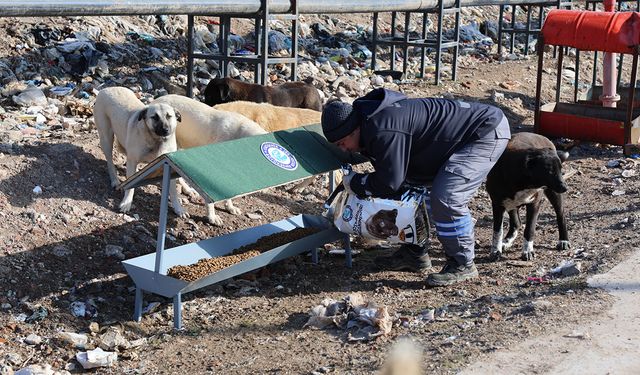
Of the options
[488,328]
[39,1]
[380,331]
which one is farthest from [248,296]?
Result: [39,1]

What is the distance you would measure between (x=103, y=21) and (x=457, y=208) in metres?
9.90

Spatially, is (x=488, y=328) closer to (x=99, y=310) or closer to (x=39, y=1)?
(x=99, y=310)

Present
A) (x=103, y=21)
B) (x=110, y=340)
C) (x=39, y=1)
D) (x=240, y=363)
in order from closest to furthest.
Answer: (x=240, y=363)
(x=110, y=340)
(x=39, y=1)
(x=103, y=21)

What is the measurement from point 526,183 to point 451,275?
1.08m

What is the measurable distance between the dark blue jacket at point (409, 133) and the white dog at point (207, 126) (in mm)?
2195

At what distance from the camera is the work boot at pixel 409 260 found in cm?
771

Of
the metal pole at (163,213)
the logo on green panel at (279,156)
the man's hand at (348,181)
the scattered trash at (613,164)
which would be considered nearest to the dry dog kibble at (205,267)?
the metal pole at (163,213)

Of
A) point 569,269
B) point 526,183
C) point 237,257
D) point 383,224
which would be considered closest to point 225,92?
point 237,257

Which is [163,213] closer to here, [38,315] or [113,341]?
[113,341]

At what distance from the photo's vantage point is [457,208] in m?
7.15

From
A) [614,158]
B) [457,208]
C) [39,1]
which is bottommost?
[614,158]

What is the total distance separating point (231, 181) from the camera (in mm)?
6711

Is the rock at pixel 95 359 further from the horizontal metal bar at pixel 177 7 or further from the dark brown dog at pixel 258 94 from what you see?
the dark brown dog at pixel 258 94

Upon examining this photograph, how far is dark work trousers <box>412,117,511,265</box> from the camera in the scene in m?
7.11
